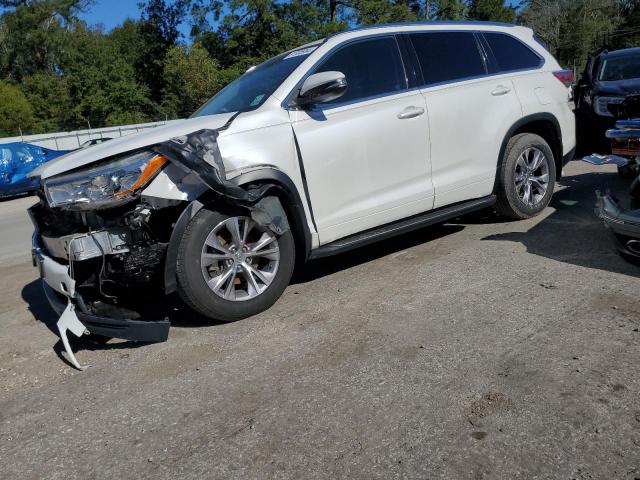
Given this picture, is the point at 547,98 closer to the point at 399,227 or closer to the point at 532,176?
the point at 532,176

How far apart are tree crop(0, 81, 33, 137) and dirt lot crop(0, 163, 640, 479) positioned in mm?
41898

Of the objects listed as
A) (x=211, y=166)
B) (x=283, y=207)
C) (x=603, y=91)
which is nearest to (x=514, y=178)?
(x=283, y=207)

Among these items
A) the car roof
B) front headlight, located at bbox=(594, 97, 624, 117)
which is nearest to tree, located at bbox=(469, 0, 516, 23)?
the car roof

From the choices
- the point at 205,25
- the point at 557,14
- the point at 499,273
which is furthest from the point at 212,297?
the point at 557,14

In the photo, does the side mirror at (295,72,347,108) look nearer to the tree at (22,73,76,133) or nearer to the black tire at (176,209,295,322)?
the black tire at (176,209,295,322)

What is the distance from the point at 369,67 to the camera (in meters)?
4.51

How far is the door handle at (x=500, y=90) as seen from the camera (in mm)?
5129

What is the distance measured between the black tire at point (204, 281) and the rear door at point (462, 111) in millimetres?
1586

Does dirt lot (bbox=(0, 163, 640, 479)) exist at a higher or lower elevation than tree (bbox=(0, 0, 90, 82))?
lower

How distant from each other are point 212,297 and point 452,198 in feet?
7.71

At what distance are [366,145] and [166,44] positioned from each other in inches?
2231

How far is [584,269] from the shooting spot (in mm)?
4250

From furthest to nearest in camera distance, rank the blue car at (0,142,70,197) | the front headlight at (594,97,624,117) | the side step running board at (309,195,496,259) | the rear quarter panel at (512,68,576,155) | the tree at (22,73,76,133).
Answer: the tree at (22,73,76,133) → the blue car at (0,142,70,197) → the front headlight at (594,97,624,117) → the rear quarter panel at (512,68,576,155) → the side step running board at (309,195,496,259)

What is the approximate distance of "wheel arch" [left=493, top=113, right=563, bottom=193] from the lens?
5.26m
